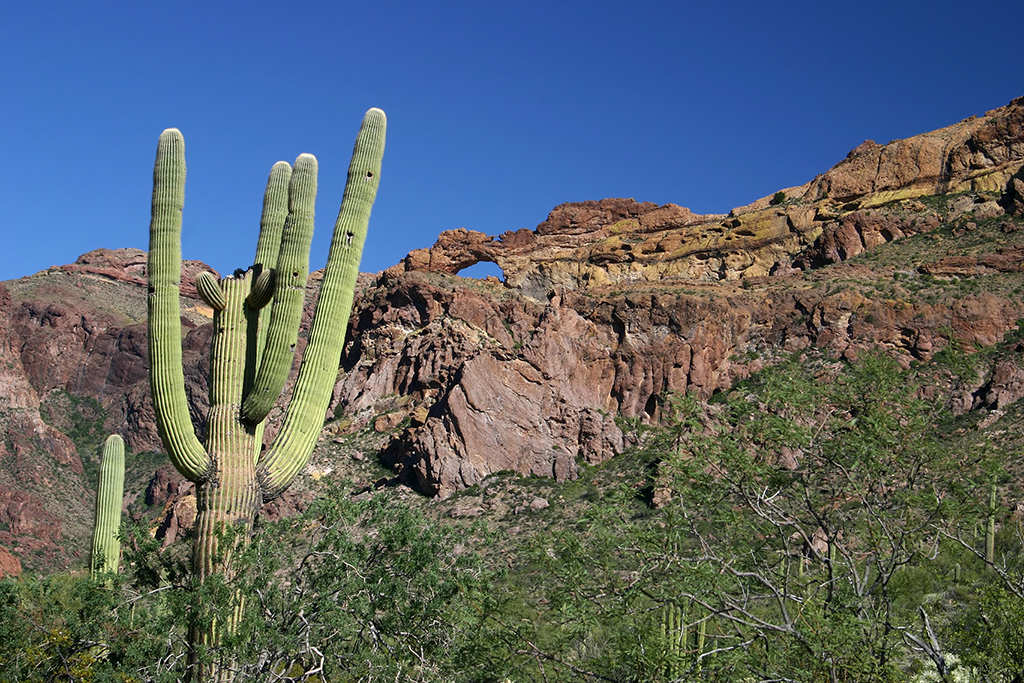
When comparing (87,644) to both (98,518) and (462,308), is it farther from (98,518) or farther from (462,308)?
(462,308)

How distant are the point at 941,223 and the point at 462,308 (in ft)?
90.1

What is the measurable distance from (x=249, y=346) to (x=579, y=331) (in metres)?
31.0

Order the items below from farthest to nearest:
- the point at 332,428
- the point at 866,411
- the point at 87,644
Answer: the point at 332,428 → the point at 87,644 → the point at 866,411

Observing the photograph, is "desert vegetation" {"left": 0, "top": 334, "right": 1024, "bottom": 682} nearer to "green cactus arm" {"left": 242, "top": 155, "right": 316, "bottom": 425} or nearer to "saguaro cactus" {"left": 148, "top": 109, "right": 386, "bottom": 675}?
"saguaro cactus" {"left": 148, "top": 109, "right": 386, "bottom": 675}

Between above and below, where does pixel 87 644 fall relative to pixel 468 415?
below

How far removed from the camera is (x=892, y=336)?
125 feet

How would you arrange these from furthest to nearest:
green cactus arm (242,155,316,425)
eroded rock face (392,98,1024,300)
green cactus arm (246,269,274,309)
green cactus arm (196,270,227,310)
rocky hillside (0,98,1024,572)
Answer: eroded rock face (392,98,1024,300), rocky hillside (0,98,1024,572), green cactus arm (246,269,274,309), green cactus arm (196,270,227,310), green cactus arm (242,155,316,425)

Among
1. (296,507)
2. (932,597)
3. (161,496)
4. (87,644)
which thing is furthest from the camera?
(161,496)

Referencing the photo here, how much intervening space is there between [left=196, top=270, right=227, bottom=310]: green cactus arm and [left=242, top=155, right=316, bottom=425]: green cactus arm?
625 mm

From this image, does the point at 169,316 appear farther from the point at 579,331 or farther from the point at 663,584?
the point at 579,331

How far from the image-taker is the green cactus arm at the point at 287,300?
1026 centimetres

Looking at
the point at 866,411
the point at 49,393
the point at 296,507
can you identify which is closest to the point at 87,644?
the point at 866,411

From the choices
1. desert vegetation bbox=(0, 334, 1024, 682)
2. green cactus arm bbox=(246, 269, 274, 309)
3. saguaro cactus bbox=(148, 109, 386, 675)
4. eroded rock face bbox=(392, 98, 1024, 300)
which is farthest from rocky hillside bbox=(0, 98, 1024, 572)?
green cactus arm bbox=(246, 269, 274, 309)

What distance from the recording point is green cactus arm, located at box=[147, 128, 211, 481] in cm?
1004
